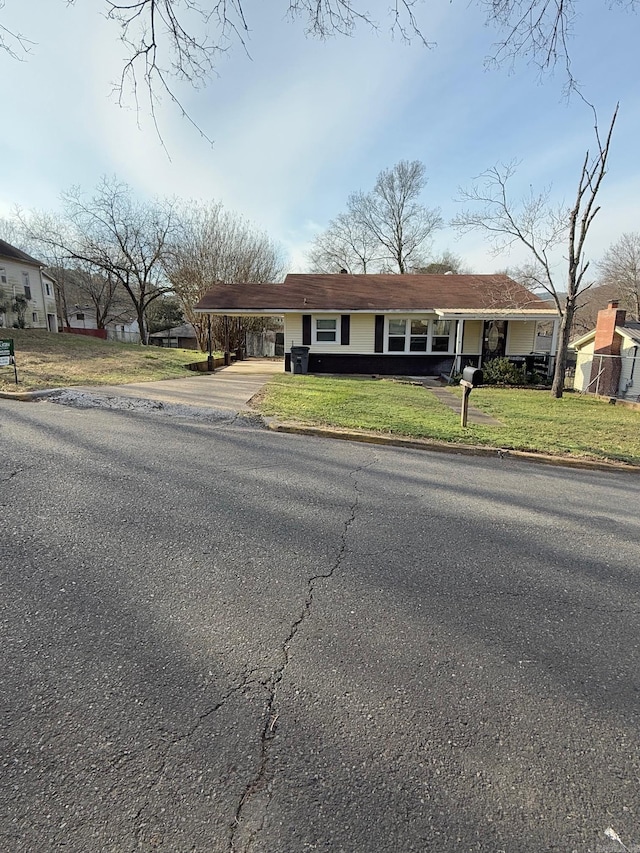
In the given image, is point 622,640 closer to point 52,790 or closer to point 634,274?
point 52,790

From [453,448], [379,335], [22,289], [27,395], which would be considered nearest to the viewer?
[453,448]

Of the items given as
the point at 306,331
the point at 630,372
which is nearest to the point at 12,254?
the point at 306,331

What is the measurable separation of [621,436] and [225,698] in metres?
8.95

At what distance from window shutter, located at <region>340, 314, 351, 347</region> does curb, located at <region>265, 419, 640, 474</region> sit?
10709 millimetres

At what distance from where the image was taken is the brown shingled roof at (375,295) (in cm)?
1730

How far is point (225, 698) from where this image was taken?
1.87 meters

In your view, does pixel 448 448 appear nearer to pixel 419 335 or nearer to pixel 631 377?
pixel 419 335

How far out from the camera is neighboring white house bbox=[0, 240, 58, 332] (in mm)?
25938

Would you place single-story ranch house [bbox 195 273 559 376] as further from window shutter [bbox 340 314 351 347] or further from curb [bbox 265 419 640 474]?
curb [bbox 265 419 640 474]

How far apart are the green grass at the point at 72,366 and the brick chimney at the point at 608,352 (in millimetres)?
15724

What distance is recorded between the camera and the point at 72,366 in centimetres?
1316

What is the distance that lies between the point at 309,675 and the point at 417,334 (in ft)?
56.1

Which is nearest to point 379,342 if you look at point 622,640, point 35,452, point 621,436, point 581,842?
point 621,436

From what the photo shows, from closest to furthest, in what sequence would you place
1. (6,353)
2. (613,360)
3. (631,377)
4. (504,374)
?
(6,353)
(631,377)
(504,374)
(613,360)
